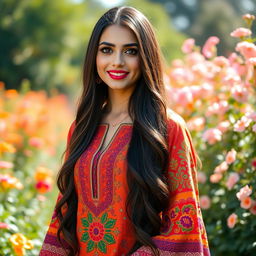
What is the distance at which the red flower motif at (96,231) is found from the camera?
87.7 inches

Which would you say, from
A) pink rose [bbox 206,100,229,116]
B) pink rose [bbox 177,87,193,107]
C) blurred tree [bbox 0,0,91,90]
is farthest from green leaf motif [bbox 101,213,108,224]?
blurred tree [bbox 0,0,91,90]

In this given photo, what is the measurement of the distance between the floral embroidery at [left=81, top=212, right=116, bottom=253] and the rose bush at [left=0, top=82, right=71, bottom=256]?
707 millimetres

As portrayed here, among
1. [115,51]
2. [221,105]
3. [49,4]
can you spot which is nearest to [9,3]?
[49,4]

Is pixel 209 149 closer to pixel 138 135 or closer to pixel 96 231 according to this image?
pixel 138 135

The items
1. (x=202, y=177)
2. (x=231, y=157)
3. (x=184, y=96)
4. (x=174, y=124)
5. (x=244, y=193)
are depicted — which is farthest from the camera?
(x=184, y=96)

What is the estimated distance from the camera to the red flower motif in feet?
7.30

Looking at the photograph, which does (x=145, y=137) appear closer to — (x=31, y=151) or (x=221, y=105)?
(x=221, y=105)

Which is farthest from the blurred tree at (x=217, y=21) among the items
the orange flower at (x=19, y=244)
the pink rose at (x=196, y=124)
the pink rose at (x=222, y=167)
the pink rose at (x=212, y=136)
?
the orange flower at (x=19, y=244)

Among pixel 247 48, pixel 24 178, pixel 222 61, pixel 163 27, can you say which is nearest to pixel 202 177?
pixel 222 61

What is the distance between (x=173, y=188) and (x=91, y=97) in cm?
61

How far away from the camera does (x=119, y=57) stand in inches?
89.3

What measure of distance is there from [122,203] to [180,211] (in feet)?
0.77

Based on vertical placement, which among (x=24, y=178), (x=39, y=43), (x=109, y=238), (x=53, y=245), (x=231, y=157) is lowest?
(x=24, y=178)

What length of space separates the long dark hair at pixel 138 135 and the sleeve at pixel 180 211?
31 millimetres
